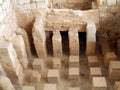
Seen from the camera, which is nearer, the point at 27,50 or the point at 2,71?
the point at 2,71

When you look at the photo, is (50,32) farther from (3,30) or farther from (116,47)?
(116,47)

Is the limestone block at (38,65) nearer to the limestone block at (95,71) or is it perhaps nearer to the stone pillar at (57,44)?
the stone pillar at (57,44)

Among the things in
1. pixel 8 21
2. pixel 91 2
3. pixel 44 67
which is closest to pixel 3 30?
pixel 8 21

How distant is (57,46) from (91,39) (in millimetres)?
690

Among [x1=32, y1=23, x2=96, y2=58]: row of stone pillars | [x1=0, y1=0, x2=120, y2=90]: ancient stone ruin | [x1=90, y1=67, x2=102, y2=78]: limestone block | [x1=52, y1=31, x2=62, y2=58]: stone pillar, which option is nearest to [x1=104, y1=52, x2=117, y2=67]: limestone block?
[x1=0, y1=0, x2=120, y2=90]: ancient stone ruin

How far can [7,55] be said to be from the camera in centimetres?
356

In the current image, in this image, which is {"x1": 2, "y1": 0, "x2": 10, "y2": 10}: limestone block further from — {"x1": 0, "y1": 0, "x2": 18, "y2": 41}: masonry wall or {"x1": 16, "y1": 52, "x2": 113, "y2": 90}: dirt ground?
{"x1": 16, "y1": 52, "x2": 113, "y2": 90}: dirt ground

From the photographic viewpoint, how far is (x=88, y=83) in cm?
381

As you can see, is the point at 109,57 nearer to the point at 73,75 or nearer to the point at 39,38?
the point at 73,75

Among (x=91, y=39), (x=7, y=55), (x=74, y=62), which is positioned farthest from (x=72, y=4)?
(x=7, y=55)

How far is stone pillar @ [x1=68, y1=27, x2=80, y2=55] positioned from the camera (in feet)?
13.8

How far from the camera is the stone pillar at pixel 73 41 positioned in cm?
420

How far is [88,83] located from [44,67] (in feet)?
3.11

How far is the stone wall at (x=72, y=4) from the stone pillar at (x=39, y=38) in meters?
0.94
